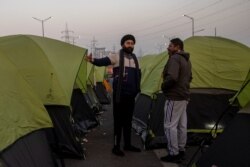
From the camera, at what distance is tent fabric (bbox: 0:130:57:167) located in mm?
4508

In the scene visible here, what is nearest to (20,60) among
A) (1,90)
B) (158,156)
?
(1,90)

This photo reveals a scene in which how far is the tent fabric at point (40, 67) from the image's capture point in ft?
23.9

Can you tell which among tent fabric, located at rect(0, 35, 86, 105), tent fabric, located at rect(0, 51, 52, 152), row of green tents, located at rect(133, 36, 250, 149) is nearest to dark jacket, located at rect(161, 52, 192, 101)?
row of green tents, located at rect(133, 36, 250, 149)

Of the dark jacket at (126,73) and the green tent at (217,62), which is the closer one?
the dark jacket at (126,73)

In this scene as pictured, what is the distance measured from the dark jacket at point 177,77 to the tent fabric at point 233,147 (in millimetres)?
1728

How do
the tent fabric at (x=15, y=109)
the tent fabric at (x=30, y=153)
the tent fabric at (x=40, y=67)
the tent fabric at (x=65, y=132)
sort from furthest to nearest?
the tent fabric at (x=65, y=132), the tent fabric at (x=40, y=67), the tent fabric at (x=15, y=109), the tent fabric at (x=30, y=153)

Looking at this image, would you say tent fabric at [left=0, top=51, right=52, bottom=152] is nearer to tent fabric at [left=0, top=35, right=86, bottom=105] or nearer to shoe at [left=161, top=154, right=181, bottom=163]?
tent fabric at [left=0, top=35, right=86, bottom=105]

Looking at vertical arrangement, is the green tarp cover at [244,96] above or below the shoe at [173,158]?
above

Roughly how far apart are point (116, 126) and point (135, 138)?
176 cm

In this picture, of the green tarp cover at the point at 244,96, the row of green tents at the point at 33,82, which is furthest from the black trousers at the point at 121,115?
the green tarp cover at the point at 244,96

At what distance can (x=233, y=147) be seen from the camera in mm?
4863

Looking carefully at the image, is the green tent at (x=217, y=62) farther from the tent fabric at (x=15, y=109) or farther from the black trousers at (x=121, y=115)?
the tent fabric at (x=15, y=109)

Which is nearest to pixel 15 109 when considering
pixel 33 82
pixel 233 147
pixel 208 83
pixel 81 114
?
pixel 33 82

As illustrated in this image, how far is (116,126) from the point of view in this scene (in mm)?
7852
